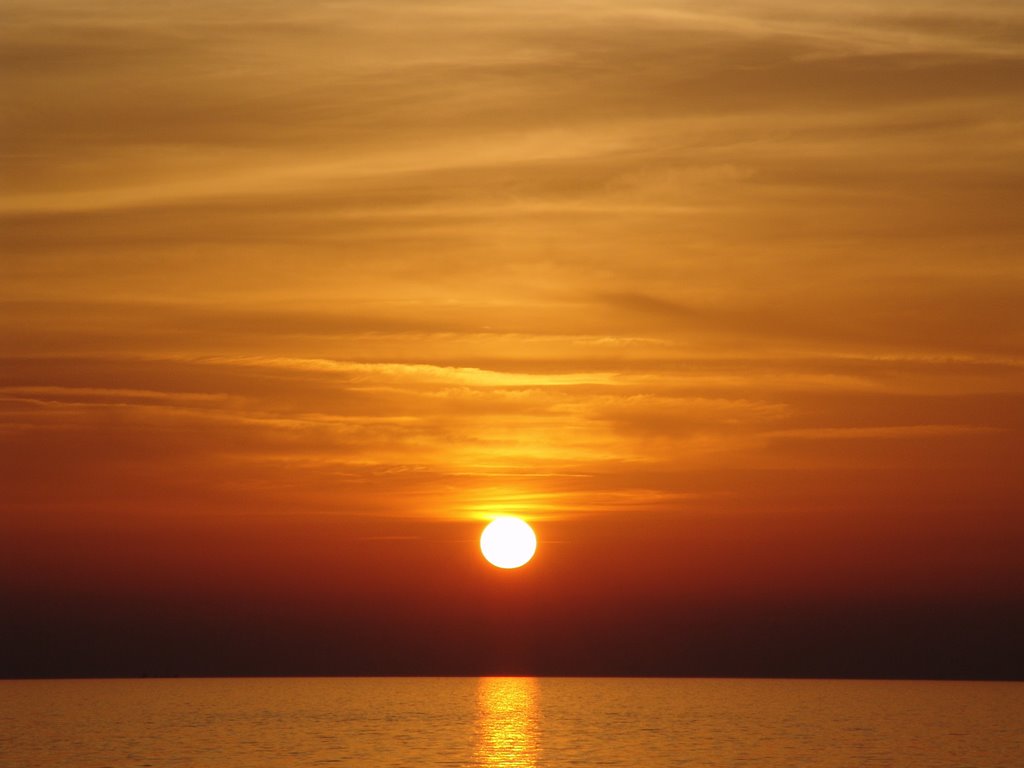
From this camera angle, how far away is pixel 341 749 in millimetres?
160125

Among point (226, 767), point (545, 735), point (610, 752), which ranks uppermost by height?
point (545, 735)

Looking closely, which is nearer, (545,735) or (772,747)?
(772,747)

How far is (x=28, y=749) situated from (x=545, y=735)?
66.3 meters

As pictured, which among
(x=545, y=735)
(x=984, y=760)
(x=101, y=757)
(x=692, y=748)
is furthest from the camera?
(x=545, y=735)

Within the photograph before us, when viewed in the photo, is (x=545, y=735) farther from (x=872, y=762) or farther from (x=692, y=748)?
(x=872, y=762)

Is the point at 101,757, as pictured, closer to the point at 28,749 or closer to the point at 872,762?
the point at 28,749

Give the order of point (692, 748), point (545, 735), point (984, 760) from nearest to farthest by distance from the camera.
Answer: point (984, 760)
point (692, 748)
point (545, 735)

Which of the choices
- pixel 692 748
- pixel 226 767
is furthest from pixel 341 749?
pixel 692 748

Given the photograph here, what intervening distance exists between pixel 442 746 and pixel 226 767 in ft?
125

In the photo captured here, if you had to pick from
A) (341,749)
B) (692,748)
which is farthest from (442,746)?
(692,748)

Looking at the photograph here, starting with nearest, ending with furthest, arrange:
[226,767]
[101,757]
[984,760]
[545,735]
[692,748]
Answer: [226,767], [101,757], [984,760], [692,748], [545,735]

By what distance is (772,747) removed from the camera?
168750 millimetres

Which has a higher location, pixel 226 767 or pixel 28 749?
pixel 28 749

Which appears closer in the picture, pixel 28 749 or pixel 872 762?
pixel 872 762
